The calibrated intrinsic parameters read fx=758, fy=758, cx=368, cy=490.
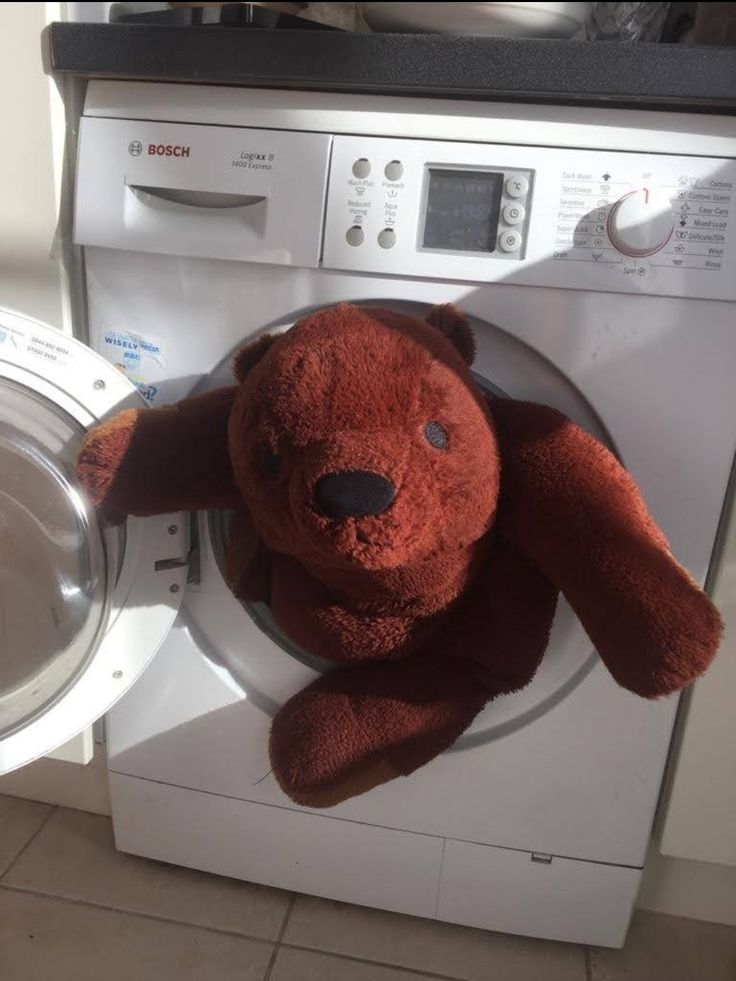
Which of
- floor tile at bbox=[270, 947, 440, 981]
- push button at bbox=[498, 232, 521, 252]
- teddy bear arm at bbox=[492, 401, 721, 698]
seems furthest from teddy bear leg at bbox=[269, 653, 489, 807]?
push button at bbox=[498, 232, 521, 252]

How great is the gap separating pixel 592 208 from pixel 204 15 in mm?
391

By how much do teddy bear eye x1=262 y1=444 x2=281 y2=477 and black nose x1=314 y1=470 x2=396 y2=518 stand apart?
6cm

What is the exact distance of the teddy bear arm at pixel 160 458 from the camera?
2.08 ft

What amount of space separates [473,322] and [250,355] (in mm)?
186

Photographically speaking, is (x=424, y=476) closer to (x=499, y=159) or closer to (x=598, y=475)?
(x=598, y=475)

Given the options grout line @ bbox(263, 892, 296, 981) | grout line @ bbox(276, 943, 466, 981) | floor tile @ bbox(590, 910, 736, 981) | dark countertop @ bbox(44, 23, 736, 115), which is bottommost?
grout line @ bbox(263, 892, 296, 981)

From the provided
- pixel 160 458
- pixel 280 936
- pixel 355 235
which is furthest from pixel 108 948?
pixel 355 235

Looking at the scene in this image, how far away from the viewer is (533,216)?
0.60 meters

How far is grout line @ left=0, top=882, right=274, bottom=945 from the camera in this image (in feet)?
2.66

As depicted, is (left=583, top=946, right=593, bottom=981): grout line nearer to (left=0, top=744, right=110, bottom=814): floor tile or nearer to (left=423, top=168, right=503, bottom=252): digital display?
(left=0, top=744, right=110, bottom=814): floor tile

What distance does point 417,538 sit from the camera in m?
0.52

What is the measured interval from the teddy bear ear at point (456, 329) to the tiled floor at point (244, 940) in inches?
24.6

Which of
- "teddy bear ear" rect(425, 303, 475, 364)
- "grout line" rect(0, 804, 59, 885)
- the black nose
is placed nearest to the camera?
the black nose

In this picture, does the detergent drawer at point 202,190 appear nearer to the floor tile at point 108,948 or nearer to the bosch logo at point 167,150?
the bosch logo at point 167,150
